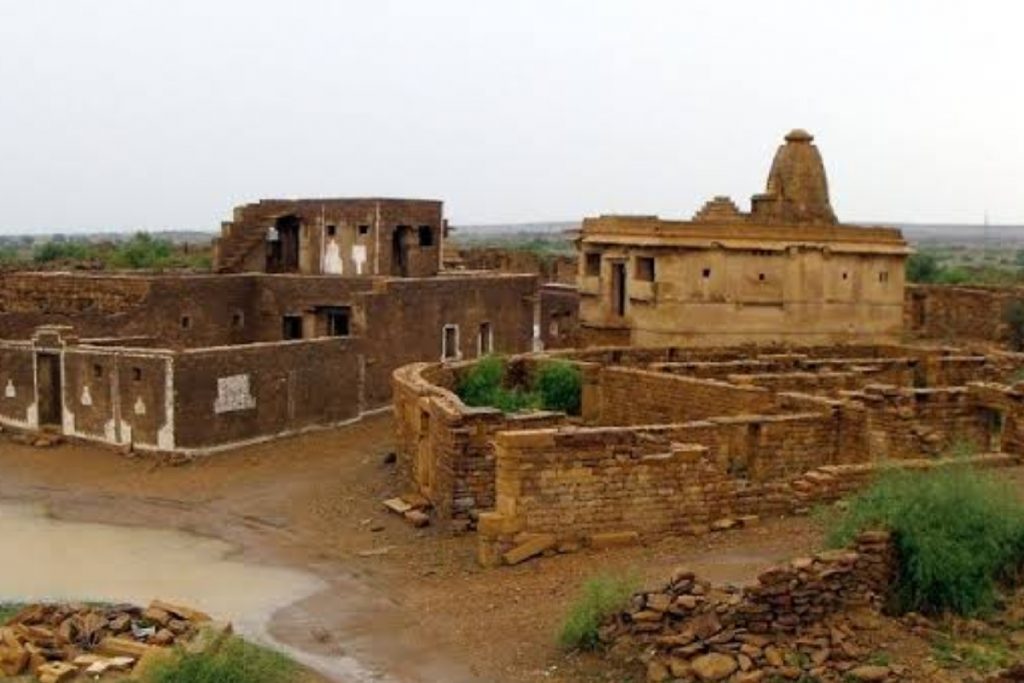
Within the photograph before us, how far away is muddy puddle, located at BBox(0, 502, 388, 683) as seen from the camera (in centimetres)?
1326

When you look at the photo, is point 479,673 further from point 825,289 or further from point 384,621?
point 825,289

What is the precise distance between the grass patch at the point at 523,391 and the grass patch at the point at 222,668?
33.7 ft

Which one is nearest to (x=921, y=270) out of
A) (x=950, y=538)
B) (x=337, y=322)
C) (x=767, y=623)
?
(x=337, y=322)

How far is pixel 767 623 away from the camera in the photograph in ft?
33.8

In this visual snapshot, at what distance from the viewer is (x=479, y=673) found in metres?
10.8

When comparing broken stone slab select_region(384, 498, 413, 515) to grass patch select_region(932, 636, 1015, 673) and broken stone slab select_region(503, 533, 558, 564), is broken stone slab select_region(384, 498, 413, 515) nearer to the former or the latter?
broken stone slab select_region(503, 533, 558, 564)

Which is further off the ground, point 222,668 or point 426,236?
point 426,236

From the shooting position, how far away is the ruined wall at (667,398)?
57.2 ft

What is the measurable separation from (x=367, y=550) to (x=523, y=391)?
6.79 m

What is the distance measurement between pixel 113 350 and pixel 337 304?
777 centimetres

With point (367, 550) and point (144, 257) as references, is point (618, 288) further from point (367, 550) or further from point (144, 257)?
point (144, 257)

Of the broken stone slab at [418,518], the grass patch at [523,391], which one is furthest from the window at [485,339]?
the broken stone slab at [418,518]

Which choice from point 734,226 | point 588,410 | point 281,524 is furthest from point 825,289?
point 281,524

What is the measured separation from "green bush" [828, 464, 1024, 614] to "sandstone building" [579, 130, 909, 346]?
601 inches
